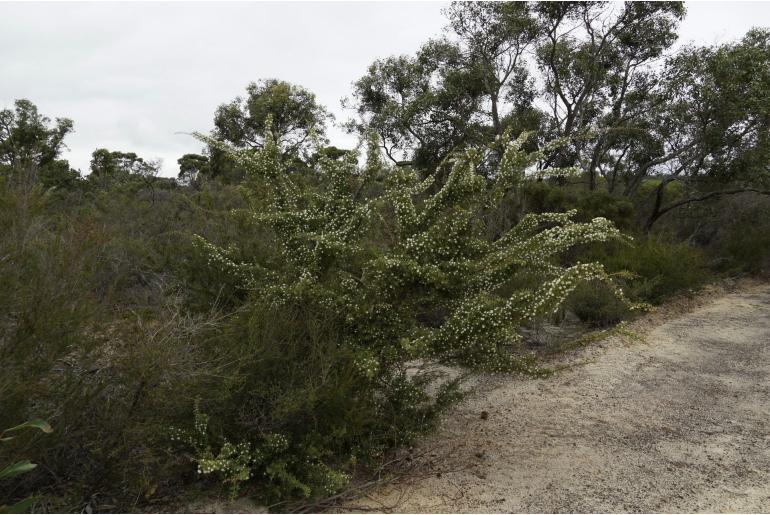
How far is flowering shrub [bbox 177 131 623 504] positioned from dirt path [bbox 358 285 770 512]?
0.56 m

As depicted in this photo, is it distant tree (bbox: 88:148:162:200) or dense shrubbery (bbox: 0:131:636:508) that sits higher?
distant tree (bbox: 88:148:162:200)

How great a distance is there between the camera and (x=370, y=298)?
14.8ft

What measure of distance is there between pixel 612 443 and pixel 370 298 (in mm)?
2497

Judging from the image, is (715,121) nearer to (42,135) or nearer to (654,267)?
(654,267)

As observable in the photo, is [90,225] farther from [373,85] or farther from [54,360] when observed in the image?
[373,85]

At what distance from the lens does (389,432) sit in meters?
4.52

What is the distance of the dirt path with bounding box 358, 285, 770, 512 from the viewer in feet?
13.3

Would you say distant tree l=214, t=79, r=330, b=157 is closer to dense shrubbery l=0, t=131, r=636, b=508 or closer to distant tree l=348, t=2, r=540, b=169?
distant tree l=348, t=2, r=540, b=169

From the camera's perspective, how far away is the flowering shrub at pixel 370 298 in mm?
3895

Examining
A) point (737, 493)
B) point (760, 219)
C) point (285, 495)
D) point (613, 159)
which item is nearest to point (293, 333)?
point (285, 495)

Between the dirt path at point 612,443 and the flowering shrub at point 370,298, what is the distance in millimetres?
561

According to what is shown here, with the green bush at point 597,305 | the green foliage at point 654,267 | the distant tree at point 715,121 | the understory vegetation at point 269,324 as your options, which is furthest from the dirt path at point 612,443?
the distant tree at point 715,121

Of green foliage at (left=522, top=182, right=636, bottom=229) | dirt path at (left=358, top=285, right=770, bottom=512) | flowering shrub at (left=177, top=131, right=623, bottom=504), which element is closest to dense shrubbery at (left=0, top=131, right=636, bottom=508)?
flowering shrub at (left=177, top=131, right=623, bottom=504)

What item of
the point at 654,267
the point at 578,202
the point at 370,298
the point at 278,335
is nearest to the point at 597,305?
the point at 654,267
